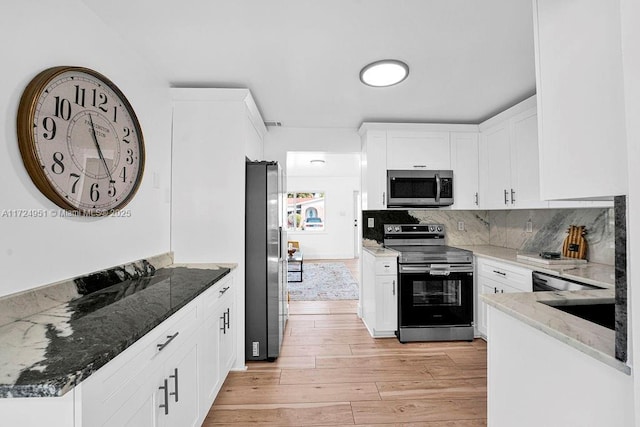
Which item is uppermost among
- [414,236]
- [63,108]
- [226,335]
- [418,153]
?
[418,153]

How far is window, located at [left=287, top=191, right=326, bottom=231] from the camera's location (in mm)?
8453

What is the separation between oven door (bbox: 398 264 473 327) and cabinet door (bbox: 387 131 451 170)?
1.16 metres

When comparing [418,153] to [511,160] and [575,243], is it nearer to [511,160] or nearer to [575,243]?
[511,160]

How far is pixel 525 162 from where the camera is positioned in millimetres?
2729

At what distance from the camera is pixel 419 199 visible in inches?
131

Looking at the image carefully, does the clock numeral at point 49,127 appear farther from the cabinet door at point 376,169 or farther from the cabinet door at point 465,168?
the cabinet door at point 465,168

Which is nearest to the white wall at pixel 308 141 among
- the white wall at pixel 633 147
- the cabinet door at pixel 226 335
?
the cabinet door at pixel 226 335

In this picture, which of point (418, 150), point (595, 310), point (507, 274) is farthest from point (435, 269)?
point (595, 310)

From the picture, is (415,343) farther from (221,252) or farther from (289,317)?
(221,252)

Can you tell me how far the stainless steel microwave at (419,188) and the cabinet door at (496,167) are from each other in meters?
0.38

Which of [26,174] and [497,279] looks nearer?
[26,174]

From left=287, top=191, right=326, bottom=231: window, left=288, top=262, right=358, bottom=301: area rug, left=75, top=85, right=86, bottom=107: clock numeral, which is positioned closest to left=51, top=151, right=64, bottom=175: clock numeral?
left=75, top=85, right=86, bottom=107: clock numeral

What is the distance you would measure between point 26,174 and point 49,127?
23cm

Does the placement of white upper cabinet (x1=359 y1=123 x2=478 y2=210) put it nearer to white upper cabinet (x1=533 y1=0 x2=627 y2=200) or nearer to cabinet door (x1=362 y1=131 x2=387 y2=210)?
cabinet door (x1=362 y1=131 x2=387 y2=210)
